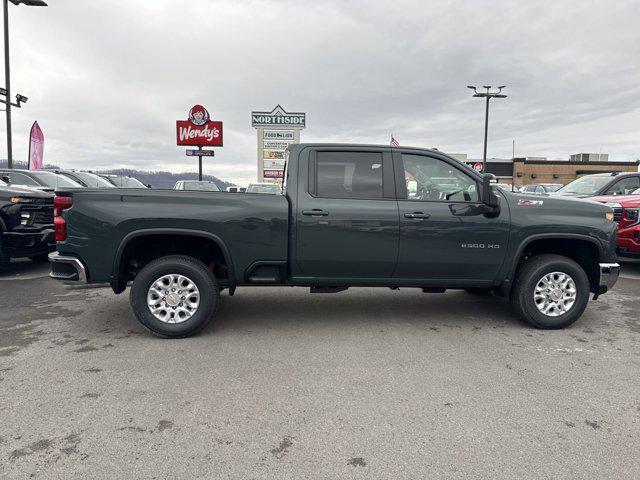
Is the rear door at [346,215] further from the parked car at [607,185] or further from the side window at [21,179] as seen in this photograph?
the side window at [21,179]

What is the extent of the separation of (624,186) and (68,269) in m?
10.7

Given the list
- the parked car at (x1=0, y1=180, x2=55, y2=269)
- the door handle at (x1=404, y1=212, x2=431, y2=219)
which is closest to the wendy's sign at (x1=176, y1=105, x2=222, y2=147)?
the parked car at (x1=0, y1=180, x2=55, y2=269)

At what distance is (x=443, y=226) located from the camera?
4609mm

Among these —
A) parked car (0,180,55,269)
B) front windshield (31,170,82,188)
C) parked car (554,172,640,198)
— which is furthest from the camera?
front windshield (31,170,82,188)

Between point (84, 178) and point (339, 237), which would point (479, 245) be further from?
point (84, 178)

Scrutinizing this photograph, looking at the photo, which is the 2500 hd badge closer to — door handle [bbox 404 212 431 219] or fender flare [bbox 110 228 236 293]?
door handle [bbox 404 212 431 219]

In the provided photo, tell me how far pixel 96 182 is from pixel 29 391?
1116 cm

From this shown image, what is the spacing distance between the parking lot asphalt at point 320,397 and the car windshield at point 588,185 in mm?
5200

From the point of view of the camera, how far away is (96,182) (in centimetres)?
1312

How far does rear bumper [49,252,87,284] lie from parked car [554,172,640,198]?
933cm

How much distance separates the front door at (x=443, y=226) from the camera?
4.60 m

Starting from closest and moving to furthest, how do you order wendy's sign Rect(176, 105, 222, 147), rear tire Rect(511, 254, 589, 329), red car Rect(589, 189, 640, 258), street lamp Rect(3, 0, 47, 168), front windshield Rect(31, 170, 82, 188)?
rear tire Rect(511, 254, 589, 329) → red car Rect(589, 189, 640, 258) → front windshield Rect(31, 170, 82, 188) → street lamp Rect(3, 0, 47, 168) → wendy's sign Rect(176, 105, 222, 147)

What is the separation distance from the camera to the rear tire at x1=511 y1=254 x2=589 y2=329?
15.7 ft

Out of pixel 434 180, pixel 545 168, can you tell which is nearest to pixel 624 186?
pixel 434 180
